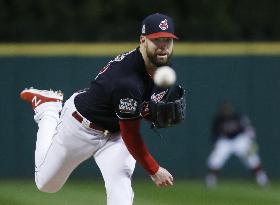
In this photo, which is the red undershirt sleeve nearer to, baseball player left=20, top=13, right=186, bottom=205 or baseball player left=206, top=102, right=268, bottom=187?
baseball player left=20, top=13, right=186, bottom=205

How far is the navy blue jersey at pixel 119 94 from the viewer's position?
20.8 ft

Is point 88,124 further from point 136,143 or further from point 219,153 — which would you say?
point 219,153

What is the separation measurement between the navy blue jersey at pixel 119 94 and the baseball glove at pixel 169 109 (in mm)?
74

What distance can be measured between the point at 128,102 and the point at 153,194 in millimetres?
5695

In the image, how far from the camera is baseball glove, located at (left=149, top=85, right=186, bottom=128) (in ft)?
21.3

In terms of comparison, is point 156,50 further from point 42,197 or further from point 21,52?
point 21,52

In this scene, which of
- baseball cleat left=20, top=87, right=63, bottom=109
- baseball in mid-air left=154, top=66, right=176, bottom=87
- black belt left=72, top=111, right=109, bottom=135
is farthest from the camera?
baseball cleat left=20, top=87, right=63, bottom=109

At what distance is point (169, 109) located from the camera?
6.51m

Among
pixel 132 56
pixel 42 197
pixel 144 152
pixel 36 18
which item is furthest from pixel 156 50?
pixel 36 18

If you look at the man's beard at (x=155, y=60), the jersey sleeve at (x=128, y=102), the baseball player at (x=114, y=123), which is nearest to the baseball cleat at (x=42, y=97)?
the baseball player at (x=114, y=123)

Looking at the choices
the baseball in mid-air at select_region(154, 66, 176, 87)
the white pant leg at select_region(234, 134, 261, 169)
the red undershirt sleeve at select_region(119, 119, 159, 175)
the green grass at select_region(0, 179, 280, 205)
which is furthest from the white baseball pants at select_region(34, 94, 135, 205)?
the white pant leg at select_region(234, 134, 261, 169)

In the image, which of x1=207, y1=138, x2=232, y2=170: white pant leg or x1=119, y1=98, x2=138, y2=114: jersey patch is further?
x1=207, y1=138, x2=232, y2=170: white pant leg

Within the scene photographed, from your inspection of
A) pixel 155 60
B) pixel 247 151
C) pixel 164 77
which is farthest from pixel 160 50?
pixel 247 151

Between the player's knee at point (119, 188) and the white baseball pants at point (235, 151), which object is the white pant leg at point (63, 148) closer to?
the player's knee at point (119, 188)
